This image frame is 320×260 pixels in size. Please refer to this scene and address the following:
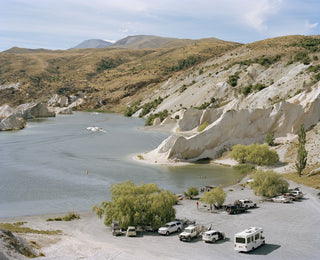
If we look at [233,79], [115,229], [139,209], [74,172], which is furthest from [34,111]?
[115,229]

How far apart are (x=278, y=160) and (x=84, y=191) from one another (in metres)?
27.1

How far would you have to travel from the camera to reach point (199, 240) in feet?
84.2

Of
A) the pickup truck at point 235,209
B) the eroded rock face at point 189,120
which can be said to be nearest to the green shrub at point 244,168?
the pickup truck at point 235,209

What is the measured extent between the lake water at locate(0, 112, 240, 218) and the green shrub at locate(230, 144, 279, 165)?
2.89 metres

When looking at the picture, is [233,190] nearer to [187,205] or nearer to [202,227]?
[187,205]

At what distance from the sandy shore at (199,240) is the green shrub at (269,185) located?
2.42 metres

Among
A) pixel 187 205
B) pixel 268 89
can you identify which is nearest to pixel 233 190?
pixel 187 205

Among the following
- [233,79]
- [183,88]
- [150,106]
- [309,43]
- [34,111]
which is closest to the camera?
[233,79]

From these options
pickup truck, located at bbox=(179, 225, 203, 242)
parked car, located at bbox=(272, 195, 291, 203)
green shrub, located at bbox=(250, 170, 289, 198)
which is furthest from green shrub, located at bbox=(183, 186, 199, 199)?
pickup truck, located at bbox=(179, 225, 203, 242)

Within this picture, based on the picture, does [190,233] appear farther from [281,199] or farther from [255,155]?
[255,155]

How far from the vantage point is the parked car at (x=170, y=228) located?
1075 inches

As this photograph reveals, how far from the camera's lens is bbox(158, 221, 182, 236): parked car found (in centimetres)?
2731

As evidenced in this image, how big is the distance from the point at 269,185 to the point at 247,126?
84.2ft

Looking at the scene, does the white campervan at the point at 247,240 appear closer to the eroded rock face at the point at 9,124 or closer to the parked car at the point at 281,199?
the parked car at the point at 281,199
